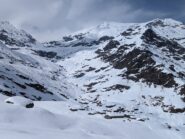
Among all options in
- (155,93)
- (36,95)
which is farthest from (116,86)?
(36,95)

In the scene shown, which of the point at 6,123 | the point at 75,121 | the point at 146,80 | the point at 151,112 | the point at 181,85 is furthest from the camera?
the point at 146,80

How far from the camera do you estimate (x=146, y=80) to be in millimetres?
181125

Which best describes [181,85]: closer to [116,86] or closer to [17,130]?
[116,86]

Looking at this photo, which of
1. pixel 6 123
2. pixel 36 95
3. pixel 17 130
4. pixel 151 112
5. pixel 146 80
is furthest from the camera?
pixel 146 80

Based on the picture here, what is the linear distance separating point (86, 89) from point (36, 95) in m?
78.0

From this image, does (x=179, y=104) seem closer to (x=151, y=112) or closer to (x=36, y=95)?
(x=151, y=112)

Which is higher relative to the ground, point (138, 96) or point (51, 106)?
point (138, 96)

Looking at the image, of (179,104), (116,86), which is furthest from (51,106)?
(116,86)

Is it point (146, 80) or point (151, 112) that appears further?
point (146, 80)

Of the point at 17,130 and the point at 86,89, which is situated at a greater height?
the point at 86,89

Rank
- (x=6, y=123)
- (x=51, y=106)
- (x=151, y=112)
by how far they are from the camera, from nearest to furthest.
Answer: (x=6, y=123), (x=51, y=106), (x=151, y=112)

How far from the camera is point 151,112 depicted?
5089 inches

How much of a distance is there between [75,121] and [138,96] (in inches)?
4789

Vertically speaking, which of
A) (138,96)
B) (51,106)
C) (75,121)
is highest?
(138,96)
